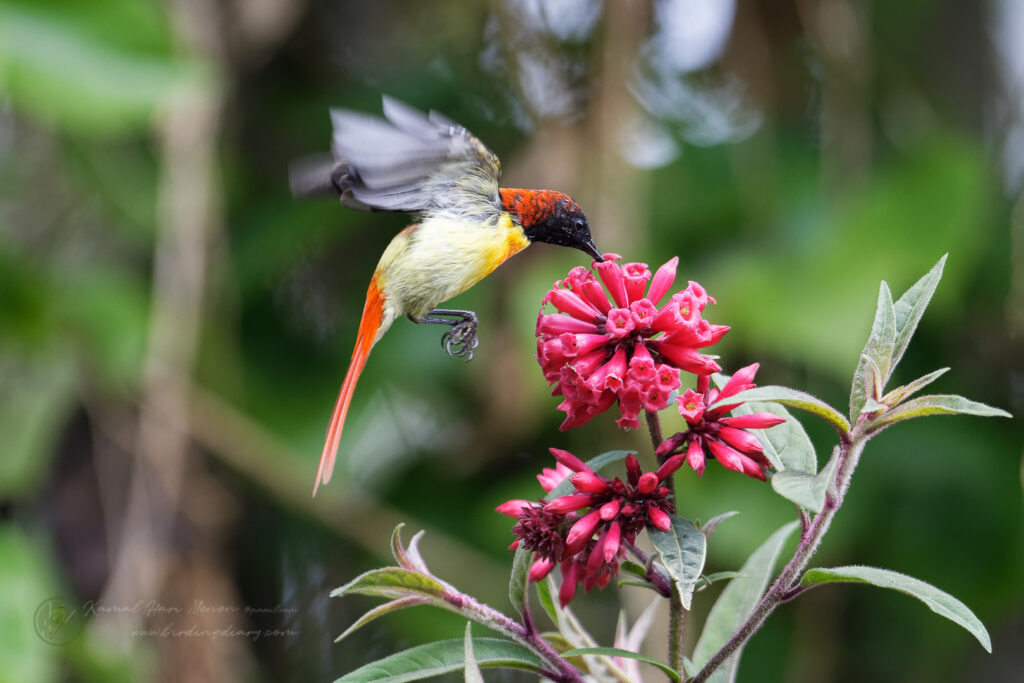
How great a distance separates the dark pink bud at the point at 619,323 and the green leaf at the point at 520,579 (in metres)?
0.29

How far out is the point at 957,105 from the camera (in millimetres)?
4598

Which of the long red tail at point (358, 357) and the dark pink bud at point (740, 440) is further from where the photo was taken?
the long red tail at point (358, 357)

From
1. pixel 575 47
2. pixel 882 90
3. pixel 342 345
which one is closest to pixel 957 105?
pixel 882 90

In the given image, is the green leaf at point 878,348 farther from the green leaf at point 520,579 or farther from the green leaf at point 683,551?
the green leaf at point 520,579

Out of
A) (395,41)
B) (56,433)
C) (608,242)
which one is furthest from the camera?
(395,41)

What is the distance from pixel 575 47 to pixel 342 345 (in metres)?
1.56

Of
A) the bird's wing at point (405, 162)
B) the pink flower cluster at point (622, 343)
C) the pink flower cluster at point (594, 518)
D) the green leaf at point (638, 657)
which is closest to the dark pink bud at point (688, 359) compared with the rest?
the pink flower cluster at point (622, 343)

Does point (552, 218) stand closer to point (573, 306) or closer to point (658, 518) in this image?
point (573, 306)

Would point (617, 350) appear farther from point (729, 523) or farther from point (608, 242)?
point (729, 523)

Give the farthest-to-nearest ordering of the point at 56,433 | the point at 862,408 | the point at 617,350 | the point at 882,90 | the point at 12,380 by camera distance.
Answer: the point at 882,90
the point at 56,433
the point at 12,380
the point at 617,350
the point at 862,408

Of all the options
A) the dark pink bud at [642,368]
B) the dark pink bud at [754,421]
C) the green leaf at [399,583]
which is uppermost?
the dark pink bud at [642,368]

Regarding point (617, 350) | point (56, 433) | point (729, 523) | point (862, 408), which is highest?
point (56, 433)

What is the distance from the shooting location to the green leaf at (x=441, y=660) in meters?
1.13

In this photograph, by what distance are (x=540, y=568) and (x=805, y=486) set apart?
400mm
